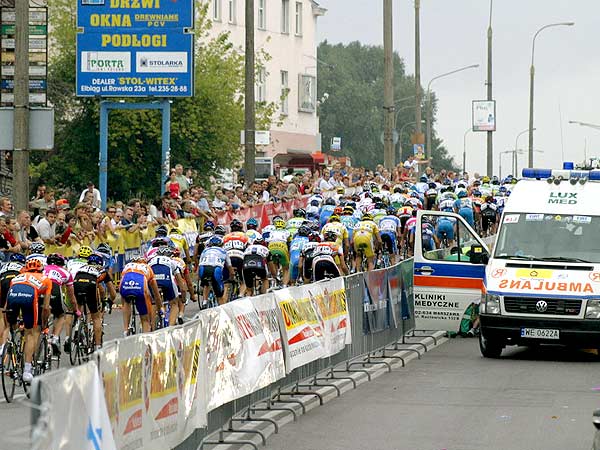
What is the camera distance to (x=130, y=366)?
9.28 m

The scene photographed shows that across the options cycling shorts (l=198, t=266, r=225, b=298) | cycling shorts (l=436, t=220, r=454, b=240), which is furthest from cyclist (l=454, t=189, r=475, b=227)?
cycling shorts (l=198, t=266, r=225, b=298)

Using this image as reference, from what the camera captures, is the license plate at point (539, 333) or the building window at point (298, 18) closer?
the license plate at point (539, 333)

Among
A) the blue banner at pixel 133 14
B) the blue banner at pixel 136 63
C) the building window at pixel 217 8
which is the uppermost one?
the building window at pixel 217 8

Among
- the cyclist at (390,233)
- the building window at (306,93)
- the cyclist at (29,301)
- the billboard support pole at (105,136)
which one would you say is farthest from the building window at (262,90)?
the cyclist at (29,301)

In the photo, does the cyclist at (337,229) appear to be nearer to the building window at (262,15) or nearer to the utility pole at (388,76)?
the utility pole at (388,76)

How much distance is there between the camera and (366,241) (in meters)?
29.9

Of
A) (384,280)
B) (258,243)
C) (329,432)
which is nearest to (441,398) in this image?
(329,432)

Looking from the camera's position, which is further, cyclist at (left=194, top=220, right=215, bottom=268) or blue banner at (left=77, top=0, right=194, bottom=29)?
blue banner at (left=77, top=0, right=194, bottom=29)

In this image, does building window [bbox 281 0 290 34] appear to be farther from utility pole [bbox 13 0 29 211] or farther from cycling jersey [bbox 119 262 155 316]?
cycling jersey [bbox 119 262 155 316]

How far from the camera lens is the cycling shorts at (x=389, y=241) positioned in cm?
3153

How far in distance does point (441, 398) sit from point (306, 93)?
59197 millimetres

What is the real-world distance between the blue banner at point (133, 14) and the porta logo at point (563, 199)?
1617 cm

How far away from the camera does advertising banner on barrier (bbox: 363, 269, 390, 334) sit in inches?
739

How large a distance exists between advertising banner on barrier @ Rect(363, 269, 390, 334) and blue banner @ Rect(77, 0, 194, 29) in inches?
647
